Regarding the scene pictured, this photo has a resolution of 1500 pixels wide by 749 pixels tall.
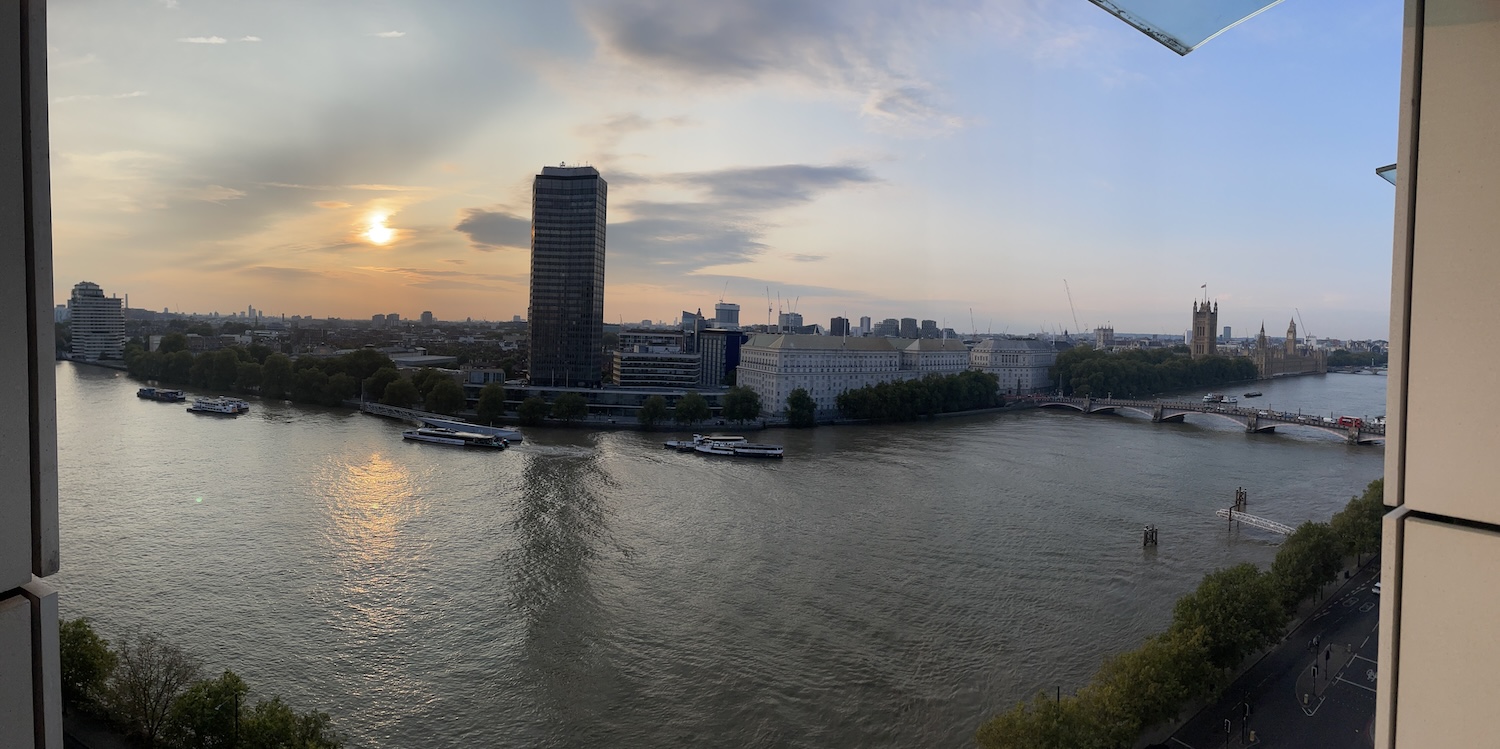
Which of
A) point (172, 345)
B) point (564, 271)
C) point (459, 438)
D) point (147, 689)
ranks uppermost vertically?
point (564, 271)

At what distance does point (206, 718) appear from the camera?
3369mm

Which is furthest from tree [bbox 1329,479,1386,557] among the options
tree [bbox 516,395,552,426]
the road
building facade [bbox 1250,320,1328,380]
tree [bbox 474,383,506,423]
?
building facade [bbox 1250,320,1328,380]

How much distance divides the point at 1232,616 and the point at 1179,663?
0.76 meters

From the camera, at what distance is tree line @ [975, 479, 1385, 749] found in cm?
341

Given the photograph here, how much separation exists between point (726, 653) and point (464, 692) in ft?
4.70

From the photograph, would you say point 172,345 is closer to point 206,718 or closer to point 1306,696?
point 206,718

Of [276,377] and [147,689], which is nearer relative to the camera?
[147,689]

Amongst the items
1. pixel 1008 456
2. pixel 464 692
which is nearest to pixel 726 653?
pixel 464 692

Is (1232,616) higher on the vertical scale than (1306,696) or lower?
higher

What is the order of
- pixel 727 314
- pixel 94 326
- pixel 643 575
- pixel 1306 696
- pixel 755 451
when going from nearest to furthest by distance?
pixel 1306 696, pixel 643 575, pixel 755 451, pixel 94 326, pixel 727 314

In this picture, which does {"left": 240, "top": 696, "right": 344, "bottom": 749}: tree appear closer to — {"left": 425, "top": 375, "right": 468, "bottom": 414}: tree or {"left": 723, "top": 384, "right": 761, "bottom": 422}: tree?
{"left": 723, "top": 384, "right": 761, "bottom": 422}: tree

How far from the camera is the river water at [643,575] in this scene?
4.18 m

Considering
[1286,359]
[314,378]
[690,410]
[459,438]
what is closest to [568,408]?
[690,410]

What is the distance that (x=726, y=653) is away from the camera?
4664mm
